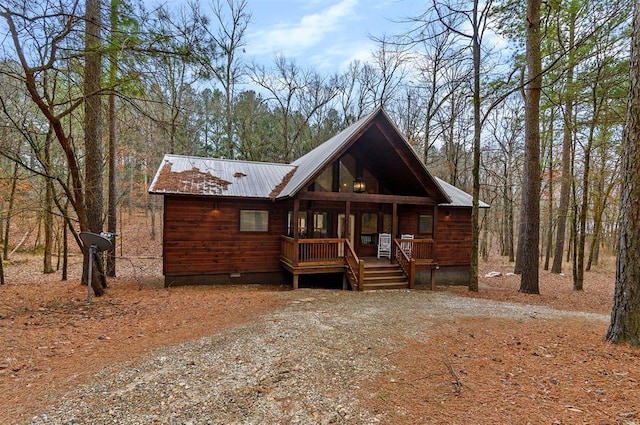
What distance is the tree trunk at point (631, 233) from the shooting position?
3.99 meters

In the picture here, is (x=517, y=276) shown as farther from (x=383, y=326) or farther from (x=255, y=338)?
(x=255, y=338)

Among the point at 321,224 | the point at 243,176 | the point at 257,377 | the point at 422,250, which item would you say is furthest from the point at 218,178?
the point at 257,377

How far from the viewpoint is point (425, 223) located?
1301cm

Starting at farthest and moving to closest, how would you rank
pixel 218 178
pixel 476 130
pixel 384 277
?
pixel 218 178
pixel 384 277
pixel 476 130

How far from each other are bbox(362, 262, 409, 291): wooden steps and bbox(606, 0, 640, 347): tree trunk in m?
A: 5.85

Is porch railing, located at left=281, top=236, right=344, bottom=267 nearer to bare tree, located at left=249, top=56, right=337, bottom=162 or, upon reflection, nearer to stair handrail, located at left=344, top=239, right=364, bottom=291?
stair handrail, located at left=344, top=239, right=364, bottom=291

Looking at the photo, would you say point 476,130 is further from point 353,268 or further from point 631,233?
point 631,233

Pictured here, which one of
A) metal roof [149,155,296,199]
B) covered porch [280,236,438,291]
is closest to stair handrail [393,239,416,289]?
covered porch [280,236,438,291]

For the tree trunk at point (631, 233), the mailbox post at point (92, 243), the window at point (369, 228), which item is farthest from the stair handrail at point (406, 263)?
the mailbox post at point (92, 243)

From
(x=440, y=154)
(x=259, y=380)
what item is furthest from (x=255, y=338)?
(x=440, y=154)

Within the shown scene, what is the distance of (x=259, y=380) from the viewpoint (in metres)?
3.46

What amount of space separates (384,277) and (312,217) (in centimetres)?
360

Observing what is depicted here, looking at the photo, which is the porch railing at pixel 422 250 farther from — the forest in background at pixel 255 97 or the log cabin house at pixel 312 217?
the forest in background at pixel 255 97

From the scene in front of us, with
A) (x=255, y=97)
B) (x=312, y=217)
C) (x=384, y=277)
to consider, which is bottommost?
(x=384, y=277)
